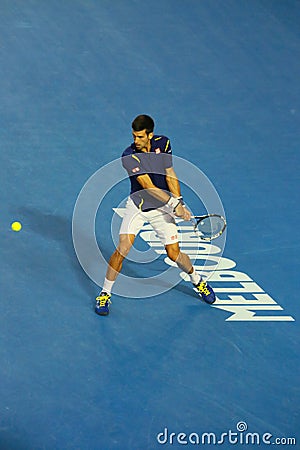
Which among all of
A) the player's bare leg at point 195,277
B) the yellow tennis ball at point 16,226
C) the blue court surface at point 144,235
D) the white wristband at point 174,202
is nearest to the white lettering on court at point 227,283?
the blue court surface at point 144,235

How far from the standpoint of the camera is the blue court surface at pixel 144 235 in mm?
8266

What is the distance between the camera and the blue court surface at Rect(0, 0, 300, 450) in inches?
325

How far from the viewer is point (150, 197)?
9523 millimetres

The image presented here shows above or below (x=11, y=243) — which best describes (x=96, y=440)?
above

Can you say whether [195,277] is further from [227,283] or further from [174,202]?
[174,202]

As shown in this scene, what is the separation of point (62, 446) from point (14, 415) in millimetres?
655

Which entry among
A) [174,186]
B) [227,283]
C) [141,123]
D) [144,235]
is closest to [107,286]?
[174,186]

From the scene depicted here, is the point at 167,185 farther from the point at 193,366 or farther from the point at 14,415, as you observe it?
the point at 14,415

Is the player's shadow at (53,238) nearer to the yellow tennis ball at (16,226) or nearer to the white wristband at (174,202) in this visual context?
the yellow tennis ball at (16,226)

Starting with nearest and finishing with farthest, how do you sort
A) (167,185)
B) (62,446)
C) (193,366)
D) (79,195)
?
(62,446)
(193,366)
(167,185)
(79,195)

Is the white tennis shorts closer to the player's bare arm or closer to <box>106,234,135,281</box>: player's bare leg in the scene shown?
<box>106,234,135,281</box>: player's bare leg

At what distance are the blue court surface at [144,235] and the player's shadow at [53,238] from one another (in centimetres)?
3

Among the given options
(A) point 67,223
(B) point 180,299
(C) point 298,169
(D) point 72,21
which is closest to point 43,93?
(D) point 72,21

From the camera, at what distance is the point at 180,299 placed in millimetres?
10141
